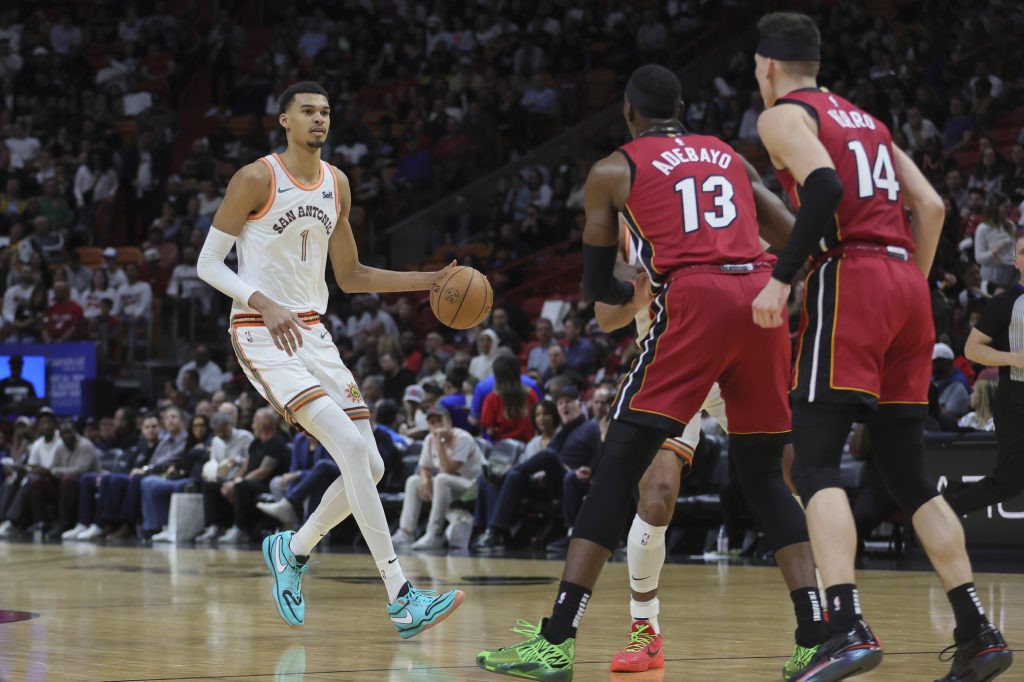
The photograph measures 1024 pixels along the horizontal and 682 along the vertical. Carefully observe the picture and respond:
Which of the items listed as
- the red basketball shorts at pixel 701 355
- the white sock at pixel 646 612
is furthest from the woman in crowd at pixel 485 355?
the red basketball shorts at pixel 701 355

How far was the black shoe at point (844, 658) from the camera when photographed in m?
3.84

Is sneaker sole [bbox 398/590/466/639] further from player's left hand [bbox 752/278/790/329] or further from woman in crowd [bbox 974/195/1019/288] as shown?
woman in crowd [bbox 974/195/1019/288]

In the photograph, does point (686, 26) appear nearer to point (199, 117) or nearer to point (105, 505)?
point (199, 117)

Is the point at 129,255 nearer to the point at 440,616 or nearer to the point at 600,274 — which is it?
the point at 440,616

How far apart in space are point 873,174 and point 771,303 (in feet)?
1.78

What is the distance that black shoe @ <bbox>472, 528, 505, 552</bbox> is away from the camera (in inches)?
471

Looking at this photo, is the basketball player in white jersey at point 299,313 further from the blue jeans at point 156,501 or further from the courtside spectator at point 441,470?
the blue jeans at point 156,501

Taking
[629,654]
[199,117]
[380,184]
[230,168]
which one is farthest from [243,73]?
[629,654]

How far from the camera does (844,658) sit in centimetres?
386

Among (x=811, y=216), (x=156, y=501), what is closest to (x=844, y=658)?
(x=811, y=216)

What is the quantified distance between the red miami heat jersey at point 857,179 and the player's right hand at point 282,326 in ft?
7.54

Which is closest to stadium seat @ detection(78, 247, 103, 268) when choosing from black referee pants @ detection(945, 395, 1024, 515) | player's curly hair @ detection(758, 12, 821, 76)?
black referee pants @ detection(945, 395, 1024, 515)

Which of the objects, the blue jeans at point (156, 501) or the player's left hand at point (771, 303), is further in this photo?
the blue jeans at point (156, 501)

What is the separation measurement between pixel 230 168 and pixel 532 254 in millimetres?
6129
